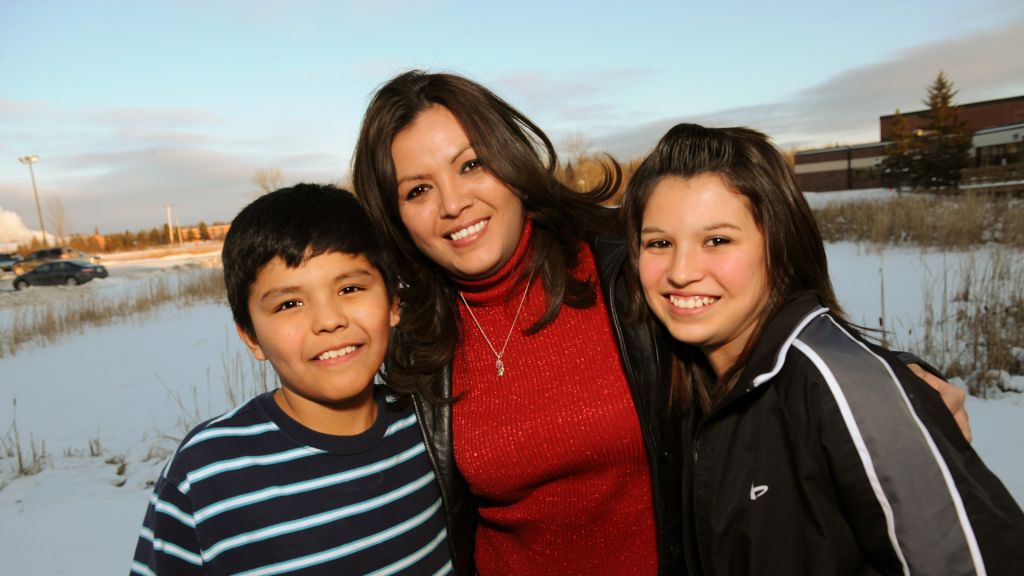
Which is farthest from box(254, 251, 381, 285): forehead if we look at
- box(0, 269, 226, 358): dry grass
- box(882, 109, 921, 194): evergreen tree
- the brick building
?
the brick building

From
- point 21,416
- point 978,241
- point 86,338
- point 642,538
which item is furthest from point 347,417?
point 978,241

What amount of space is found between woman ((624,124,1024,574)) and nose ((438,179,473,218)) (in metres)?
0.56

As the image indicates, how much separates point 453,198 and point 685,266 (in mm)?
814

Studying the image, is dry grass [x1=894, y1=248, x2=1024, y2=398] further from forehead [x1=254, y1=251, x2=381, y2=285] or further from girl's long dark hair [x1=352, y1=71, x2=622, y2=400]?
forehead [x1=254, y1=251, x2=381, y2=285]

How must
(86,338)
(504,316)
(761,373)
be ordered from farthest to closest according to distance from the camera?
(86,338) < (504,316) < (761,373)

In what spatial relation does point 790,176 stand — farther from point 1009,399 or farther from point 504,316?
point 1009,399

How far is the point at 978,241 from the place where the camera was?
38.4 ft

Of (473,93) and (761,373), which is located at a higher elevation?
(473,93)

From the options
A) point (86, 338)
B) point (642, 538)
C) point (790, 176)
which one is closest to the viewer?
point (790, 176)

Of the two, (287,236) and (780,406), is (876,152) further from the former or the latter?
(287,236)

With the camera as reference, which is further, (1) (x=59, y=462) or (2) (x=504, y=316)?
(1) (x=59, y=462)

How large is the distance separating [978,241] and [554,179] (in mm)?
12901

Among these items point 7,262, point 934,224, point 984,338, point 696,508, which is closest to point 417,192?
point 696,508

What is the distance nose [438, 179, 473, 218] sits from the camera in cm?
204
